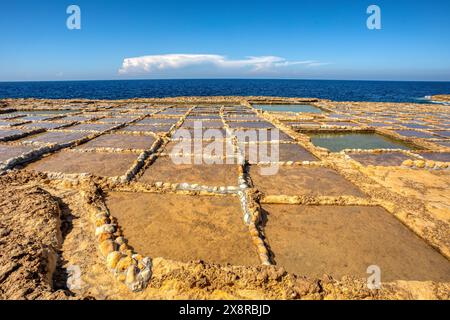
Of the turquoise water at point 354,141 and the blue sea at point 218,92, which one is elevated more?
the blue sea at point 218,92

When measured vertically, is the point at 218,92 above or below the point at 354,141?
above

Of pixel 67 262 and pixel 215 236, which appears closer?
pixel 67 262

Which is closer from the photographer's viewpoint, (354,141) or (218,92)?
(354,141)

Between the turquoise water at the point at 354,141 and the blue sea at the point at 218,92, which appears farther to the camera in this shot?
the blue sea at the point at 218,92

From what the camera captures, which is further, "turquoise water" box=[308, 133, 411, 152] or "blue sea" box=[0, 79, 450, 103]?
"blue sea" box=[0, 79, 450, 103]

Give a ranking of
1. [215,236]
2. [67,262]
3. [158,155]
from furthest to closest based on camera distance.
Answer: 1. [158,155]
2. [215,236]
3. [67,262]

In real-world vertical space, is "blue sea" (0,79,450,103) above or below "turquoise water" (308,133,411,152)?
above

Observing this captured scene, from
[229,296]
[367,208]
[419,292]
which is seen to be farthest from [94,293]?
[367,208]
